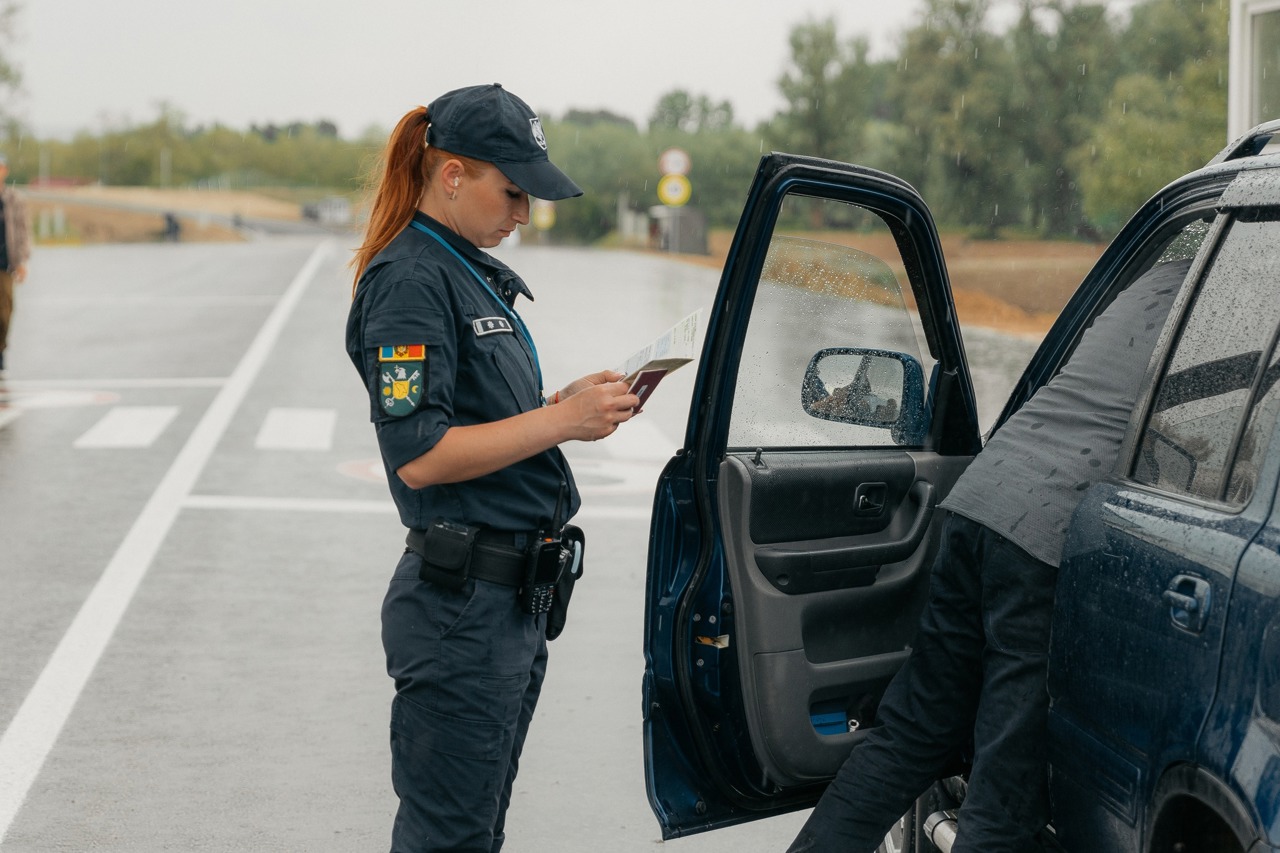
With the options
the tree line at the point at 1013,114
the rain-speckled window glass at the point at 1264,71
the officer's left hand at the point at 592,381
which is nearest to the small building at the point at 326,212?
the tree line at the point at 1013,114

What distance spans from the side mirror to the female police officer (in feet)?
2.75

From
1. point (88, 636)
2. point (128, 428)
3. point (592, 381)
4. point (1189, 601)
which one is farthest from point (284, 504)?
point (1189, 601)

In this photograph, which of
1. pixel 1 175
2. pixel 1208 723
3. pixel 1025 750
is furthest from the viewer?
pixel 1 175

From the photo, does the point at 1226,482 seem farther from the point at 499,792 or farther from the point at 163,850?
the point at 163,850

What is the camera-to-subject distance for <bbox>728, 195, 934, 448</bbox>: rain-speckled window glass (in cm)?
354

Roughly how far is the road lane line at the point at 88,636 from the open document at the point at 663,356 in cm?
251

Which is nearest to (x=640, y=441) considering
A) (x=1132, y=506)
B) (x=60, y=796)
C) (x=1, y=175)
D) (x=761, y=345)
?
(x=1, y=175)

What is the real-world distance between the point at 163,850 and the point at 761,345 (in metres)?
2.21

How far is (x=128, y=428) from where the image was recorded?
12492 mm

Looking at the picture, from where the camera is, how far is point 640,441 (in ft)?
40.9

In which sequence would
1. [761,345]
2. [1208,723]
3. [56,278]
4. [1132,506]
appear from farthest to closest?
[56,278], [761,345], [1132,506], [1208,723]

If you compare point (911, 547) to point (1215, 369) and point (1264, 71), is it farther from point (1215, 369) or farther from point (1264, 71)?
point (1264, 71)

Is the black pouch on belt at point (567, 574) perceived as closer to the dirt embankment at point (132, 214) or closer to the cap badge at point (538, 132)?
the cap badge at point (538, 132)

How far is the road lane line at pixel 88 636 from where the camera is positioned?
4945 mm
